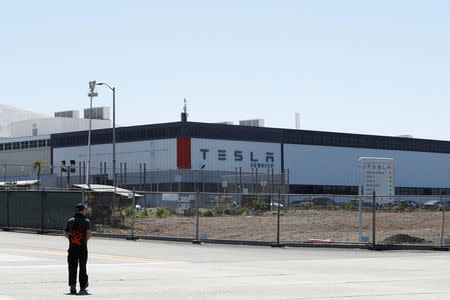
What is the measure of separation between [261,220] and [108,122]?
7675cm

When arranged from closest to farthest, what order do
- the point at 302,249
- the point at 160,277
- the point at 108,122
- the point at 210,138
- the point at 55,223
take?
the point at 160,277 → the point at 302,249 → the point at 55,223 → the point at 210,138 → the point at 108,122

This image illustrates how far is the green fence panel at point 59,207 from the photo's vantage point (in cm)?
3441

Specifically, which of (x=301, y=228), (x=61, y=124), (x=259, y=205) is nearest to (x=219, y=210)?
(x=259, y=205)

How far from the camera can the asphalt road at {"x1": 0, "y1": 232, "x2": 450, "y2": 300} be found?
1486 cm

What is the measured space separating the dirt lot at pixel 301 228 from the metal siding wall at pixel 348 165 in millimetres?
47965

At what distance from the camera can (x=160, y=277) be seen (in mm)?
17844

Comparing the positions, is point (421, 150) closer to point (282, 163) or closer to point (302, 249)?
point (282, 163)

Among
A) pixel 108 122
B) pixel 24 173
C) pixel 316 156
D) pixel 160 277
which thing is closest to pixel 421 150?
pixel 316 156

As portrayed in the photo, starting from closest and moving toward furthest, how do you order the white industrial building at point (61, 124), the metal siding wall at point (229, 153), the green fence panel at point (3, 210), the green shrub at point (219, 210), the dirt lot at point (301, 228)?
the dirt lot at point (301, 228) < the green fence panel at point (3, 210) < the green shrub at point (219, 210) < the metal siding wall at point (229, 153) < the white industrial building at point (61, 124)

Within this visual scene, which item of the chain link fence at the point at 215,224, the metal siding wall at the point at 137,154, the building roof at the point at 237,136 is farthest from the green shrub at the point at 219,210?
the building roof at the point at 237,136

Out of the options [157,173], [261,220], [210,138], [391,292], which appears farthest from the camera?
[210,138]

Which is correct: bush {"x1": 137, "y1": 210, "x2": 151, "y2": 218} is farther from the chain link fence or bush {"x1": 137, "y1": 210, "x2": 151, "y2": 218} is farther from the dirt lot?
the dirt lot

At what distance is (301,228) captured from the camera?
39312 millimetres

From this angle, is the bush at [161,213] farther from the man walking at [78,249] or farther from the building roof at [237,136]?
the building roof at [237,136]
